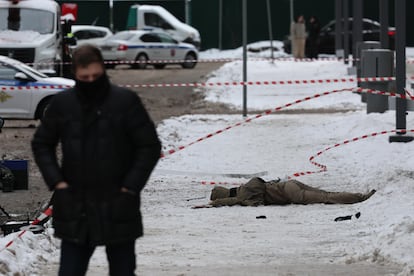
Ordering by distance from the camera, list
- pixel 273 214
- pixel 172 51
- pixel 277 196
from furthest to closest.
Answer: pixel 172 51 → pixel 277 196 → pixel 273 214

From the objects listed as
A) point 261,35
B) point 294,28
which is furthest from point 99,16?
point 294,28

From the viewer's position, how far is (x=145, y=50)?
44.5 m

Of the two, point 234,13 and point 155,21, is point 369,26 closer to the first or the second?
point 155,21

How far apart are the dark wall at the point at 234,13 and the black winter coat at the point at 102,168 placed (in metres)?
52.1

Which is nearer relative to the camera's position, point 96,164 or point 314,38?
point 96,164

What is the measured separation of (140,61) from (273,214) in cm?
3296

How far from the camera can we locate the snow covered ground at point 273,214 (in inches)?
348

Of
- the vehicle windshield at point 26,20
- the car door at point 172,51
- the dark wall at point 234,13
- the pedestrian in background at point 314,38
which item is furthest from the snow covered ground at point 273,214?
the dark wall at point 234,13

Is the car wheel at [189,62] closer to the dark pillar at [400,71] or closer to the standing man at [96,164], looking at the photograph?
the dark pillar at [400,71]

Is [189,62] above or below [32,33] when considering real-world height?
below

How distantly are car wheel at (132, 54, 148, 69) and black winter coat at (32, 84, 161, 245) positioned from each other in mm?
37593

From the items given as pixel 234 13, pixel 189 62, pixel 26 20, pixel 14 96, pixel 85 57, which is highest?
pixel 85 57

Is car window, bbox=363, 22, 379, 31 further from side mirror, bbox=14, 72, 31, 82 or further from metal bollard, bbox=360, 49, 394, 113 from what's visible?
metal bollard, bbox=360, 49, 394, 113

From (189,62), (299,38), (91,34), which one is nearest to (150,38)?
(189,62)
